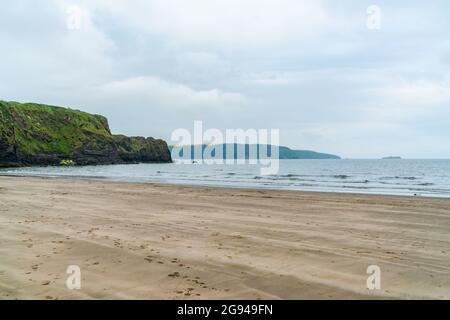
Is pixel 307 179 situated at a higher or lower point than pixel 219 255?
lower

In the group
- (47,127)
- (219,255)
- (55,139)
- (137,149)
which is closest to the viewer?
(219,255)

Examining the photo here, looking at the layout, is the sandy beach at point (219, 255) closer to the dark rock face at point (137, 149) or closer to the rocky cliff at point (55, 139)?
the rocky cliff at point (55, 139)

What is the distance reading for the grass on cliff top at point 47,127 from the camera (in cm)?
12125

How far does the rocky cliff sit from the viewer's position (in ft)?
375

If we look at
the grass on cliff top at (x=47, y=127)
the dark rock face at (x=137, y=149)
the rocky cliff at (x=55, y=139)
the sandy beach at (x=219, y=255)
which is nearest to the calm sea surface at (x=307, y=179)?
the sandy beach at (x=219, y=255)

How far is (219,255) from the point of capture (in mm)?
8922

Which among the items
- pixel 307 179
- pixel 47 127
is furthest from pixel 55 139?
pixel 307 179

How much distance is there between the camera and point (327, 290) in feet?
21.3

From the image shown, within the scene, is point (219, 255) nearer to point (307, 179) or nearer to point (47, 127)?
point (307, 179)

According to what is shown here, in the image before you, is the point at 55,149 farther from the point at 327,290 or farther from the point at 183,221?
the point at 327,290

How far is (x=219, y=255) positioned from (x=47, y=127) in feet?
492

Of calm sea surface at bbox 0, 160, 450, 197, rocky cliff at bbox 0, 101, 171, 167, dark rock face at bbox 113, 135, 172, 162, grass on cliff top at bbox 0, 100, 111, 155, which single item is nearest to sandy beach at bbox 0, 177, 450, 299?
calm sea surface at bbox 0, 160, 450, 197
